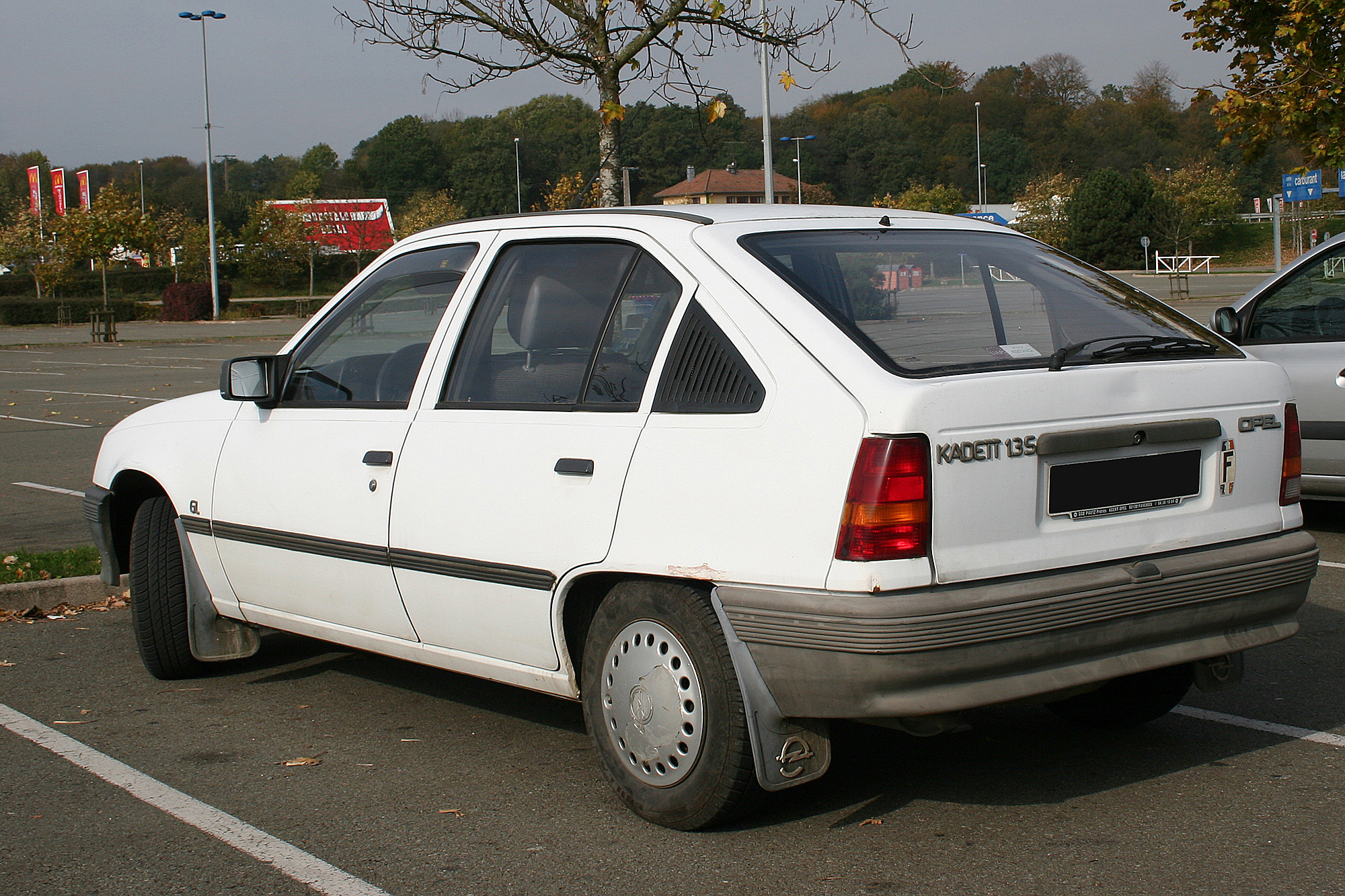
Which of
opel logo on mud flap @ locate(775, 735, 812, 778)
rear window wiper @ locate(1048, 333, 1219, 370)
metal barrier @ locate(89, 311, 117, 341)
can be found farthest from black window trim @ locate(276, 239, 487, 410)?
metal barrier @ locate(89, 311, 117, 341)

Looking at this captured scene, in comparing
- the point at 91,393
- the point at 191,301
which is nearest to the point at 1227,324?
the point at 91,393

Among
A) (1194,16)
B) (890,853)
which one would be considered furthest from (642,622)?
(1194,16)

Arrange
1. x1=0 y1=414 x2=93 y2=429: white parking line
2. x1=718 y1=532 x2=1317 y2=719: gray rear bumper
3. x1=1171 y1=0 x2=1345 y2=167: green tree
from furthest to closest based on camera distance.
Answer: x1=0 y1=414 x2=93 y2=429: white parking line
x1=1171 y1=0 x2=1345 y2=167: green tree
x1=718 y1=532 x2=1317 y2=719: gray rear bumper

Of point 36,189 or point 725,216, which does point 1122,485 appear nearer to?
point 725,216

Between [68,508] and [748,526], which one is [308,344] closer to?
[748,526]

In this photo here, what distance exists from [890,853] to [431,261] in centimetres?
243

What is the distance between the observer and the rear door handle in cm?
370

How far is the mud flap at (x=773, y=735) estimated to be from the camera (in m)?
3.38

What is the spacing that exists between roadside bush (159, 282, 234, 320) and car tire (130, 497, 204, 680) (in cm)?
5011

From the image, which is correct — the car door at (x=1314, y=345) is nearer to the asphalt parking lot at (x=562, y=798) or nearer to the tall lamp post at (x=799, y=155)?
the asphalt parking lot at (x=562, y=798)

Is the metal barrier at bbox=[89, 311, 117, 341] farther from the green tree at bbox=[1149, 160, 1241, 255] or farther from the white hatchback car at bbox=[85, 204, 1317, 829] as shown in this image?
the green tree at bbox=[1149, 160, 1241, 255]

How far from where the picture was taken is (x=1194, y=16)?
546 inches

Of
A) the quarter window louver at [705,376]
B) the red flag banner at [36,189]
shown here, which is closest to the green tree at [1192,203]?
the red flag banner at [36,189]

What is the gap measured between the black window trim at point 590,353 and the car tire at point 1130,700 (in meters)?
1.90
